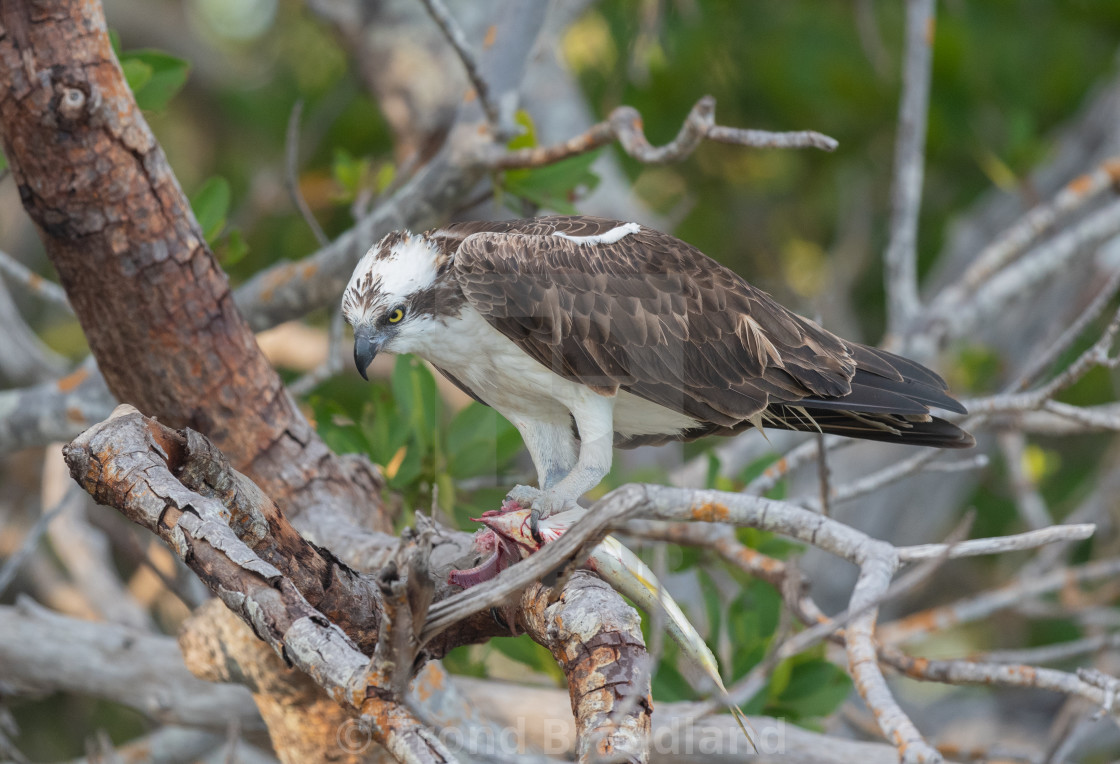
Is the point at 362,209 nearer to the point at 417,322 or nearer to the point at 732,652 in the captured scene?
the point at 417,322

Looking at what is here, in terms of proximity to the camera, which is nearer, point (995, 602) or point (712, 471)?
point (712, 471)

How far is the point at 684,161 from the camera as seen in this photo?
853cm

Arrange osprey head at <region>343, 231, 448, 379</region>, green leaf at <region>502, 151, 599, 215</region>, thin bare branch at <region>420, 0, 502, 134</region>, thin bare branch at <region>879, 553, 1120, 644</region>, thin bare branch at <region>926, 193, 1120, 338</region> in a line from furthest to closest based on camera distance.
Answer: thin bare branch at <region>926, 193, 1120, 338</region>, thin bare branch at <region>879, 553, 1120, 644</region>, green leaf at <region>502, 151, 599, 215</region>, thin bare branch at <region>420, 0, 502, 134</region>, osprey head at <region>343, 231, 448, 379</region>


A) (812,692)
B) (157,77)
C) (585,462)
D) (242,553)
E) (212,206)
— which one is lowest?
(242,553)

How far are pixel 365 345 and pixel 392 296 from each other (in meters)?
0.22

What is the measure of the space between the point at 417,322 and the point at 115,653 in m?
2.35

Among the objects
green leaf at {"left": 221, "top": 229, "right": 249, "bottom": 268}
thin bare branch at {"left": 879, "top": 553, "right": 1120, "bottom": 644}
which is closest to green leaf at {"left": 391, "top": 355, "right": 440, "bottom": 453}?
green leaf at {"left": 221, "top": 229, "right": 249, "bottom": 268}

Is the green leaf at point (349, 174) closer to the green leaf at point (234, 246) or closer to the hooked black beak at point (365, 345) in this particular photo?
the green leaf at point (234, 246)

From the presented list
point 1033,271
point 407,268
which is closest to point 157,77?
point 407,268

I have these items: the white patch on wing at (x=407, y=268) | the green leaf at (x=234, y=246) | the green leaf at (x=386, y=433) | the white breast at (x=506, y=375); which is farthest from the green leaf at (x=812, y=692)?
the green leaf at (x=234, y=246)

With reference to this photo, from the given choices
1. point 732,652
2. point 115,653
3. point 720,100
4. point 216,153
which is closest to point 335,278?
point 115,653

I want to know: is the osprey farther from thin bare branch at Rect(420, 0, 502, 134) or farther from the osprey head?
thin bare branch at Rect(420, 0, 502, 134)

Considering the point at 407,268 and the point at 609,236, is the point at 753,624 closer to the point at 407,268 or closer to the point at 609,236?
the point at 609,236

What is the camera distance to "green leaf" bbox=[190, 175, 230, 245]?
172 inches
